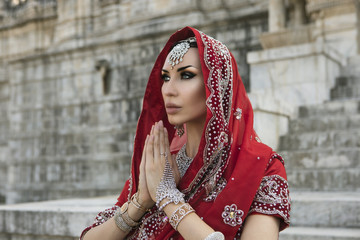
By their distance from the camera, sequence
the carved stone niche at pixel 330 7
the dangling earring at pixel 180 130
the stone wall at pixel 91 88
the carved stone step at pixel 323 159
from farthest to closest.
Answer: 1. the stone wall at pixel 91 88
2. the carved stone niche at pixel 330 7
3. the carved stone step at pixel 323 159
4. the dangling earring at pixel 180 130

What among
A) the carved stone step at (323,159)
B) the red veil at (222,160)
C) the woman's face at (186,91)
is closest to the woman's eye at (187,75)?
the woman's face at (186,91)

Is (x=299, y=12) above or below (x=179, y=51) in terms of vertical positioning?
above

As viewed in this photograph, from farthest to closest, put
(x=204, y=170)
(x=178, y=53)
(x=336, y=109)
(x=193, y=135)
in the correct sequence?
(x=336, y=109) < (x=193, y=135) < (x=178, y=53) < (x=204, y=170)

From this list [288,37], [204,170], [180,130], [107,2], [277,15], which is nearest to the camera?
[204,170]

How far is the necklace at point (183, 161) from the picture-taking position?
234 cm

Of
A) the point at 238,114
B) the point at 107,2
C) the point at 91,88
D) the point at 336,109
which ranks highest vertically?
the point at 107,2

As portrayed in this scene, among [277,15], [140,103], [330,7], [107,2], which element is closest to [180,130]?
[140,103]

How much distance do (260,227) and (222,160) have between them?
0.36 m

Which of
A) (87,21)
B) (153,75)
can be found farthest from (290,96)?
(87,21)

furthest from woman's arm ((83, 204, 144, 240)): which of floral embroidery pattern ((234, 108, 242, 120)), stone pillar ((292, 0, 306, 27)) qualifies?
stone pillar ((292, 0, 306, 27))

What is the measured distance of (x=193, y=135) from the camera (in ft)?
7.80

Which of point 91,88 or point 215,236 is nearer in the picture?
point 215,236

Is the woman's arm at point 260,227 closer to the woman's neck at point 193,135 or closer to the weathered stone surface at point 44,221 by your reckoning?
the woman's neck at point 193,135

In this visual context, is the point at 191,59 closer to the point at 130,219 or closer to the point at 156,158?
the point at 156,158
